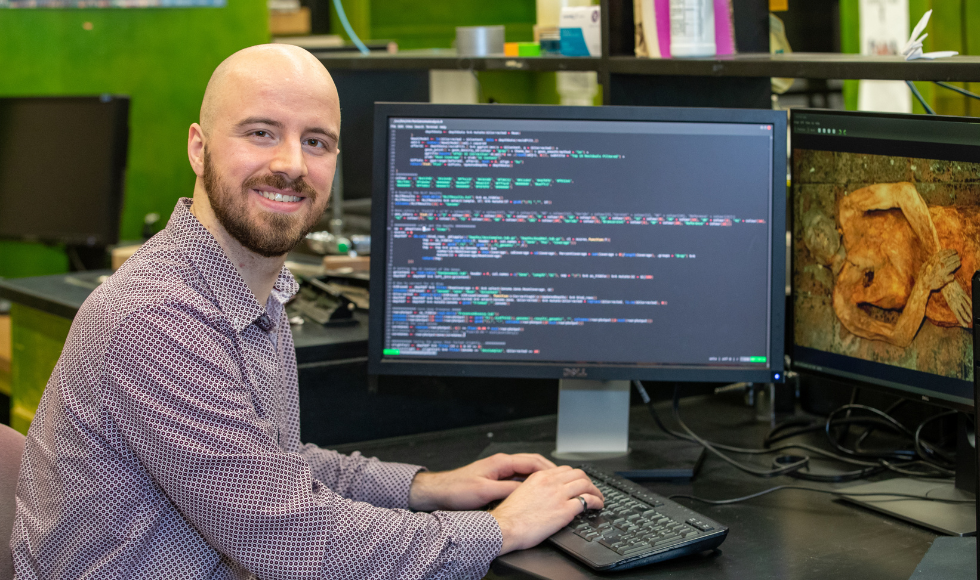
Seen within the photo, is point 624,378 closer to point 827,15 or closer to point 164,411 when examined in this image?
point 164,411

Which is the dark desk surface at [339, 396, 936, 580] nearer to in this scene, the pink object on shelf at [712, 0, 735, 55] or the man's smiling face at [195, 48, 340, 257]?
the man's smiling face at [195, 48, 340, 257]

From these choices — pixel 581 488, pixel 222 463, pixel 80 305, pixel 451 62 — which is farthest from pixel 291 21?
pixel 222 463

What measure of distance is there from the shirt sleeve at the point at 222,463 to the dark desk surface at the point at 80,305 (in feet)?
1.58

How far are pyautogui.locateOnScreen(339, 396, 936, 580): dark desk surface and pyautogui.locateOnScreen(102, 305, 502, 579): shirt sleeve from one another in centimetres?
18

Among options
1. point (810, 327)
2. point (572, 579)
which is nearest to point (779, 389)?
point (810, 327)

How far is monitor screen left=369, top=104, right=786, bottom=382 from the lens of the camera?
Result: 1356mm

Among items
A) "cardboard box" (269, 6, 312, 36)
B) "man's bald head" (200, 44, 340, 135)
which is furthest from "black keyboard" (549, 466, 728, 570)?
"cardboard box" (269, 6, 312, 36)

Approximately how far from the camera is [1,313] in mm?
2828

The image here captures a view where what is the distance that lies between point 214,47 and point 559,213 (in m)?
2.65

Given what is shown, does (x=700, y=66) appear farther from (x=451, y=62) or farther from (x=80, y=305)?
(x=80, y=305)

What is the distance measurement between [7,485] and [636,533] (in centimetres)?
73

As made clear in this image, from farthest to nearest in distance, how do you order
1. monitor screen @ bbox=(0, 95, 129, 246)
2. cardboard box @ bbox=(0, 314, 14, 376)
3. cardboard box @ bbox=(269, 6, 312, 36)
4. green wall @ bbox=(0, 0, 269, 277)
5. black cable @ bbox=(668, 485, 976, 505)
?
cardboard box @ bbox=(269, 6, 312, 36) < green wall @ bbox=(0, 0, 269, 277) < monitor screen @ bbox=(0, 95, 129, 246) < cardboard box @ bbox=(0, 314, 14, 376) < black cable @ bbox=(668, 485, 976, 505)

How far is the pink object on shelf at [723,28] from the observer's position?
1545 millimetres

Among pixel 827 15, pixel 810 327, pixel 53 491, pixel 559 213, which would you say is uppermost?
pixel 827 15
